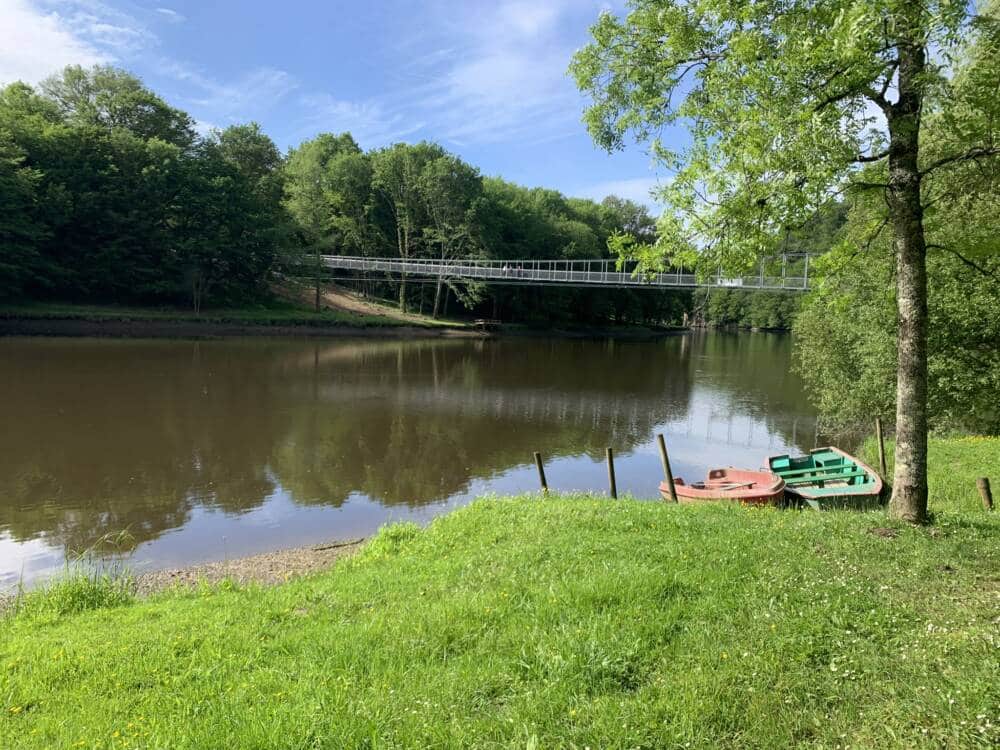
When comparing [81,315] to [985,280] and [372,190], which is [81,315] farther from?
[985,280]

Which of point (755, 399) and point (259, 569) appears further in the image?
point (755, 399)

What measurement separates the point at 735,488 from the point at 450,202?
58645 mm

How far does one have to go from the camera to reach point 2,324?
41969 mm

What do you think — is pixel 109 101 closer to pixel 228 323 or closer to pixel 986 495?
pixel 228 323

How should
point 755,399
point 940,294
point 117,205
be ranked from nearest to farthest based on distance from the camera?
point 940,294, point 755,399, point 117,205

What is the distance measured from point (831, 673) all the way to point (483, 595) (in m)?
2.79

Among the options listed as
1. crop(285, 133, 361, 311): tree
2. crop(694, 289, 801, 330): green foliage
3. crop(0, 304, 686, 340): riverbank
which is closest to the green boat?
crop(0, 304, 686, 340): riverbank

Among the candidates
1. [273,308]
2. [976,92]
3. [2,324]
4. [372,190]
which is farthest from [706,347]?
[976,92]

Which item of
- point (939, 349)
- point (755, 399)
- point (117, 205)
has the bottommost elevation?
point (755, 399)

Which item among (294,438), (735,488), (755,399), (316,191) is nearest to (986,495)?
(735,488)

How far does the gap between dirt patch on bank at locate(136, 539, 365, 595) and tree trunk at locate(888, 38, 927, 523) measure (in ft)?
24.7

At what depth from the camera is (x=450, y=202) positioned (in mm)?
67062

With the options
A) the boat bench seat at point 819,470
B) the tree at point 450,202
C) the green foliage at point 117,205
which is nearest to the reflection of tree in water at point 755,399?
the boat bench seat at point 819,470

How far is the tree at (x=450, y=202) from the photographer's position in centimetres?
6575
